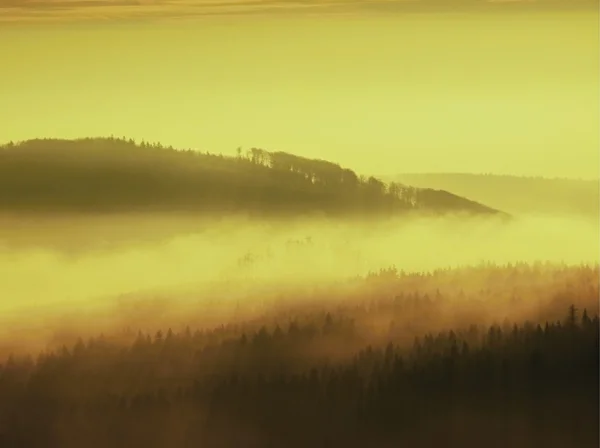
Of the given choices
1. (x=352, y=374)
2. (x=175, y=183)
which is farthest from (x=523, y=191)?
(x=175, y=183)

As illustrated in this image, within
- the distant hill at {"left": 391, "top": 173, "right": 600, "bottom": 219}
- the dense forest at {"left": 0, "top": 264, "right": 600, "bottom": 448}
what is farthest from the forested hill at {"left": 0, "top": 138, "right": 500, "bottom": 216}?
the dense forest at {"left": 0, "top": 264, "right": 600, "bottom": 448}

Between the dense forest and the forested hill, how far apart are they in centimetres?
14

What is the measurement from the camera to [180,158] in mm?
1214

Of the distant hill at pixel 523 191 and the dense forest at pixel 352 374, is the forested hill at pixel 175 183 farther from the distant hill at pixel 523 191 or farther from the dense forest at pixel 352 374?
the dense forest at pixel 352 374

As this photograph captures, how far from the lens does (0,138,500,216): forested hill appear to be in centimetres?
121

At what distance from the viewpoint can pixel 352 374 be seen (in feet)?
3.87

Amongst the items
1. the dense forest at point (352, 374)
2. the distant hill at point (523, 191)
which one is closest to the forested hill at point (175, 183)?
the distant hill at point (523, 191)

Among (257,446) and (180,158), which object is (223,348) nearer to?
(257,446)

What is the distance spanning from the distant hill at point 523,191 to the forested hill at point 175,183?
24mm

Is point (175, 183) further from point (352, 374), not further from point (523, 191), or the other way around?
point (523, 191)

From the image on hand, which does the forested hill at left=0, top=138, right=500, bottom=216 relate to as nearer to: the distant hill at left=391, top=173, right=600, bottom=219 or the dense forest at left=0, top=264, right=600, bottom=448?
the distant hill at left=391, top=173, right=600, bottom=219

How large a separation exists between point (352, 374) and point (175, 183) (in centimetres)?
43

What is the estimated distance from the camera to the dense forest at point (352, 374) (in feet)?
3.80

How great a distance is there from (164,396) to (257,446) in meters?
0.17
